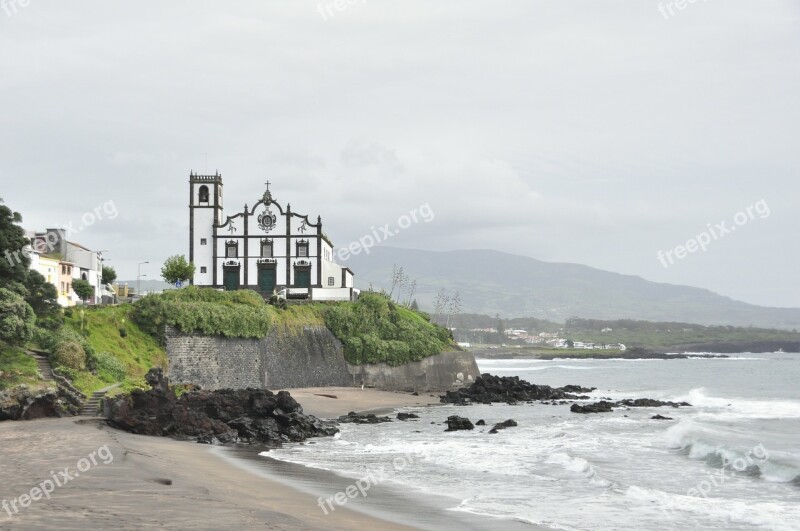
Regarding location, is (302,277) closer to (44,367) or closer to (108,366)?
(108,366)

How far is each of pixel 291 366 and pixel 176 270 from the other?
16585 mm

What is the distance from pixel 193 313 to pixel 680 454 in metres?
28.2

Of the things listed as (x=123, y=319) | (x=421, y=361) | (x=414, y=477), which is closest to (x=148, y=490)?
(x=414, y=477)

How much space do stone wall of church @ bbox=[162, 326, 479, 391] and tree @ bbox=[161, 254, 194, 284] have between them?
46.1 feet

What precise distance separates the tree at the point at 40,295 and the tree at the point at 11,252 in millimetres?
749

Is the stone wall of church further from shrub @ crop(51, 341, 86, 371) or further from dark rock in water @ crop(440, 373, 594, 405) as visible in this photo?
shrub @ crop(51, 341, 86, 371)

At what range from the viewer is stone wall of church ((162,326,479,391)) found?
159 feet

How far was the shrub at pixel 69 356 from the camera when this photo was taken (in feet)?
115

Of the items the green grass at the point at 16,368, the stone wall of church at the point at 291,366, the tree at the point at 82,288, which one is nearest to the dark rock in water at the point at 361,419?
the stone wall of church at the point at 291,366

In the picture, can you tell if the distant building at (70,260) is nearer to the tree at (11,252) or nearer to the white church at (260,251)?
the white church at (260,251)

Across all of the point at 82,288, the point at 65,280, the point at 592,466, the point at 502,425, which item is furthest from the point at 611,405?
the point at 65,280

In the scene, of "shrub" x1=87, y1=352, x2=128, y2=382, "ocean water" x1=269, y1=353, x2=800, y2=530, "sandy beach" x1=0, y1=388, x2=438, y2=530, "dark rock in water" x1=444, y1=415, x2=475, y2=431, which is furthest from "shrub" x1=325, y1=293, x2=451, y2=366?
"sandy beach" x1=0, y1=388, x2=438, y2=530

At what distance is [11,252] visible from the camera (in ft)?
116

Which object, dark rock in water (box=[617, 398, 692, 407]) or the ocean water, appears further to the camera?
dark rock in water (box=[617, 398, 692, 407])
